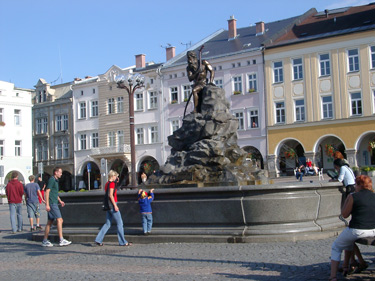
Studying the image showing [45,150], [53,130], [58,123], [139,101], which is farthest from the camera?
[45,150]

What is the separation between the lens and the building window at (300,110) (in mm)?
40312

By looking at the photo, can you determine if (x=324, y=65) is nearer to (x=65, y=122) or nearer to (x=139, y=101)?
(x=139, y=101)

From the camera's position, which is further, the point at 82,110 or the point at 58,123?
the point at 58,123

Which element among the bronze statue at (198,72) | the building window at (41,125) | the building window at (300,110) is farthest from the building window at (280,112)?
Result: the bronze statue at (198,72)

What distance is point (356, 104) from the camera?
125 feet

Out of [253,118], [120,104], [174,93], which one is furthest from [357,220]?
[120,104]

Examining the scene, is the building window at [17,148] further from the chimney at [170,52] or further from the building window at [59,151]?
the chimney at [170,52]

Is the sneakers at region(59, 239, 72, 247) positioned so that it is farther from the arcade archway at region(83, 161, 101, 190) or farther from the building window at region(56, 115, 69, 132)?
the building window at region(56, 115, 69, 132)

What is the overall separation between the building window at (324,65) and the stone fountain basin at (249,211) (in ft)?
97.9

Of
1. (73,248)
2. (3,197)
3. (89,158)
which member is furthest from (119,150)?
(73,248)

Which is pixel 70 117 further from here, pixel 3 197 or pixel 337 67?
pixel 337 67

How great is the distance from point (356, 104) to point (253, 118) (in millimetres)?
8157

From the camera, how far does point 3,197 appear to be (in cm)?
4053

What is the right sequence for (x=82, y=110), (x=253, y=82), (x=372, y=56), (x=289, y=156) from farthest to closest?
(x=82, y=110), (x=253, y=82), (x=289, y=156), (x=372, y=56)
